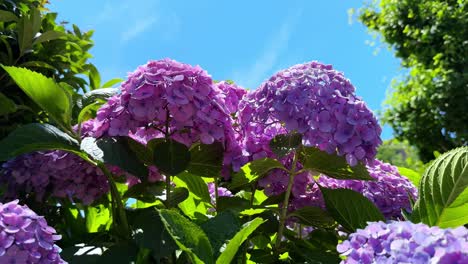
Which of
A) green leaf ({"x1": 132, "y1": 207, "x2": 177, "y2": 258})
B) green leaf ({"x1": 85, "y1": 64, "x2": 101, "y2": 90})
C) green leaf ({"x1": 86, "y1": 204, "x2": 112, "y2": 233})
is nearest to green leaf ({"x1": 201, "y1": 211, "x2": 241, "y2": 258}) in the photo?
green leaf ({"x1": 132, "y1": 207, "x2": 177, "y2": 258})

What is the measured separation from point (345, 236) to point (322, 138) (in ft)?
1.52

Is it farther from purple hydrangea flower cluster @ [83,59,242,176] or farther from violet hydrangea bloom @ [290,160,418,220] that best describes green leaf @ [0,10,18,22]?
violet hydrangea bloom @ [290,160,418,220]

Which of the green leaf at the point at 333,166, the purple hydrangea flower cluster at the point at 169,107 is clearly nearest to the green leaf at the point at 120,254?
the purple hydrangea flower cluster at the point at 169,107

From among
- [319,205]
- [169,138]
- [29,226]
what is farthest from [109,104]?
[319,205]

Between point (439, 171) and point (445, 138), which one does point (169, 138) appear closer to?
point (439, 171)

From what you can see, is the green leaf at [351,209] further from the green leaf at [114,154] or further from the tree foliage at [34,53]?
the tree foliage at [34,53]

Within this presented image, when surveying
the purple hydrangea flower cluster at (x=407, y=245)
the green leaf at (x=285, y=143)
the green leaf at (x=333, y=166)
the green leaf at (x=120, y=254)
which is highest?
the green leaf at (x=285, y=143)

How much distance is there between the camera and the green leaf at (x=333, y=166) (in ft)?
5.14

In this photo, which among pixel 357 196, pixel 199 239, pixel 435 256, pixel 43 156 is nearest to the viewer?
pixel 435 256

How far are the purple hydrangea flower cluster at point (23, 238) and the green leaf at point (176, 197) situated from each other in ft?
1.29

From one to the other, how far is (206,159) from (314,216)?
1.06 ft

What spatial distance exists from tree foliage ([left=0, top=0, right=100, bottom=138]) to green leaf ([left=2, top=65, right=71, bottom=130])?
0.82 m

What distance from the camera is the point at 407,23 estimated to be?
11.1m

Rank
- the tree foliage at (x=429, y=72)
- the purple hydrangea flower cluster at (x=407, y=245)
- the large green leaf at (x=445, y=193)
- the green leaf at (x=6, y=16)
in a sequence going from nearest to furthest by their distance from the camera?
the purple hydrangea flower cluster at (x=407, y=245) < the large green leaf at (x=445, y=193) < the green leaf at (x=6, y=16) < the tree foliage at (x=429, y=72)
